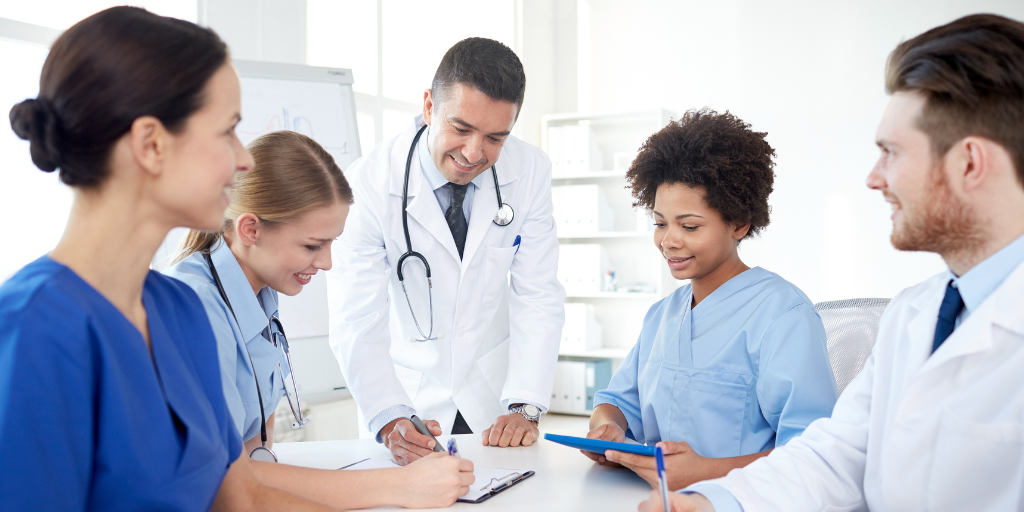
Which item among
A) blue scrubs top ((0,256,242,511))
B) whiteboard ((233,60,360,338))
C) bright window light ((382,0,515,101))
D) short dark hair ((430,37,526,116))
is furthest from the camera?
bright window light ((382,0,515,101))

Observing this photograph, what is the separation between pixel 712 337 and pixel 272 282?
85cm

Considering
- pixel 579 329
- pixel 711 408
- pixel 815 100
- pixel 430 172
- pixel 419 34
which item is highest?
pixel 419 34

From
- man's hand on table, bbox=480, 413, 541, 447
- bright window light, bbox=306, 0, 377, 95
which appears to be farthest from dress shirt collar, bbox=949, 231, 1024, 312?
bright window light, bbox=306, 0, 377, 95

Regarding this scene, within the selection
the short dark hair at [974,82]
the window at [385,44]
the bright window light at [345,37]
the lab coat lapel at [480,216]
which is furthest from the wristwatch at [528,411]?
the window at [385,44]

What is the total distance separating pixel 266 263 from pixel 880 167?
1038 millimetres

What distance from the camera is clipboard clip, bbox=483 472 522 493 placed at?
1.17 meters

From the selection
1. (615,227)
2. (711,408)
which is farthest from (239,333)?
(615,227)

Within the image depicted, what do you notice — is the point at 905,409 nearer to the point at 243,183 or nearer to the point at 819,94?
the point at 243,183

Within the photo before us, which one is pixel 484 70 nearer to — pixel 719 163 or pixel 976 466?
pixel 719 163

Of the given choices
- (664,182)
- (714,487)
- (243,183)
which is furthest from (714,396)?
(243,183)

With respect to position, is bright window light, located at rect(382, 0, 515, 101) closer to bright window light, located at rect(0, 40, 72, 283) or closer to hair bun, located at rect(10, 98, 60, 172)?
bright window light, located at rect(0, 40, 72, 283)

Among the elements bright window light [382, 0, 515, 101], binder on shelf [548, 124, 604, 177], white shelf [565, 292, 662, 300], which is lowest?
white shelf [565, 292, 662, 300]

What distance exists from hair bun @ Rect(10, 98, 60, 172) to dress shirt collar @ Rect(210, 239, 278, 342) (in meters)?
0.48

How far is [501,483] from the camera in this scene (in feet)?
3.90
